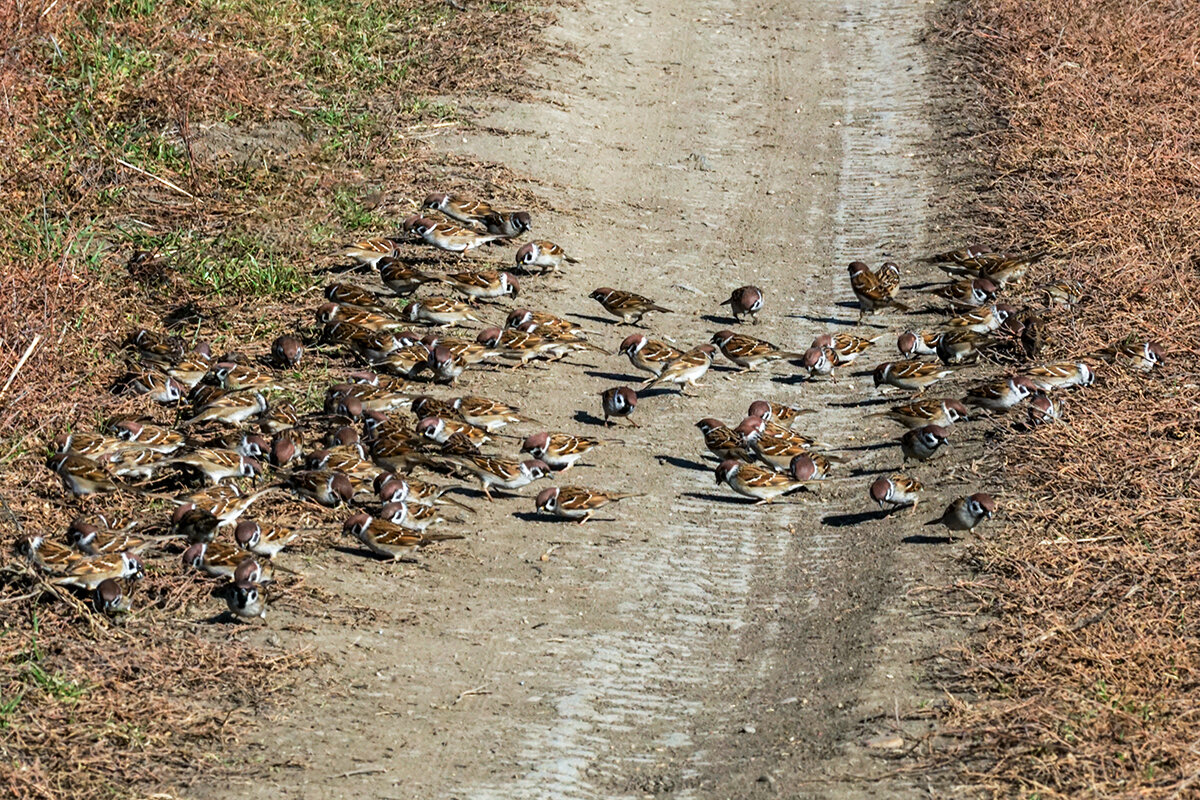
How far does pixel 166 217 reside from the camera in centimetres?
1414

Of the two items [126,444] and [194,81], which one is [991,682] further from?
[194,81]

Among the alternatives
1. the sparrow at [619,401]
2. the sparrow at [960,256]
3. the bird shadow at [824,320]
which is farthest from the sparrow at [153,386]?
the sparrow at [960,256]

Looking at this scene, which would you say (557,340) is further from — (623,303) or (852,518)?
(852,518)

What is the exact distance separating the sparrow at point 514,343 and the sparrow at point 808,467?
106 inches

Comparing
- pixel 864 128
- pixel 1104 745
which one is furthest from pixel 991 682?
pixel 864 128

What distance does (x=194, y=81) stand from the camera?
15844mm

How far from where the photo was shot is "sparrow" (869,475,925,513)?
10.1m

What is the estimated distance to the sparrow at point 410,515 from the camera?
32.3 ft

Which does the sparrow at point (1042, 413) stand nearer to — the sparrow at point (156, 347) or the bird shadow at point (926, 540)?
the bird shadow at point (926, 540)

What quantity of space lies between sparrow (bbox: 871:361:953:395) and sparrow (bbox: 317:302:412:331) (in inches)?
175

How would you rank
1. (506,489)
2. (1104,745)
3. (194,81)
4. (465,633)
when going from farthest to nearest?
(194,81), (506,489), (465,633), (1104,745)

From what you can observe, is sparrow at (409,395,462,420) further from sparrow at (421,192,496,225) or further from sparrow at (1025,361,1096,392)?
sparrow at (1025,361,1096,392)

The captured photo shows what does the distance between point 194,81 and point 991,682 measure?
11857 millimetres

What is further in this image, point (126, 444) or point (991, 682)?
point (126, 444)
